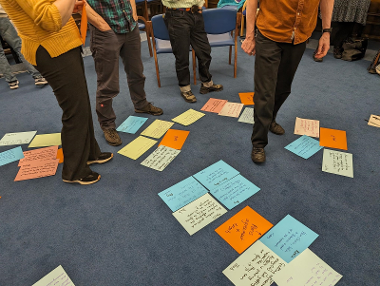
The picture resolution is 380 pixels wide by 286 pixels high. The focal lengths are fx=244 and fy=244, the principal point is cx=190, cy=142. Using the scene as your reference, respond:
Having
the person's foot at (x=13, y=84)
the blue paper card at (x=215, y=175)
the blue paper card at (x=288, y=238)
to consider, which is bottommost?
the blue paper card at (x=288, y=238)

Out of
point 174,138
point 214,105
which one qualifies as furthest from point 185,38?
point 174,138

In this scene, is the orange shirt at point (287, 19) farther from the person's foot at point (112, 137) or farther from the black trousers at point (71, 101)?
the person's foot at point (112, 137)

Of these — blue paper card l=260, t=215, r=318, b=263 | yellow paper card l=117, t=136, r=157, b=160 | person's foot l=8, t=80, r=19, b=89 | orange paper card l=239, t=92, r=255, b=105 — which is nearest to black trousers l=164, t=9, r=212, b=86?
orange paper card l=239, t=92, r=255, b=105

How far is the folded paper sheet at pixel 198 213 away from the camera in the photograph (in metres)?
1.26

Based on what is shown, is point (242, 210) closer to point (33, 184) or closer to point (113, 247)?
point (113, 247)

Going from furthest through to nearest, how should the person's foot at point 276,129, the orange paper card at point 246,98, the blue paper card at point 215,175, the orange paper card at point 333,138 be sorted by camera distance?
the orange paper card at point 246,98
the person's foot at point 276,129
the orange paper card at point 333,138
the blue paper card at point 215,175

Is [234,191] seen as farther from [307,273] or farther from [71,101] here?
[71,101]

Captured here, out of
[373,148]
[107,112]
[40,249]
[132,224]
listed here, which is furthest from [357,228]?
[107,112]

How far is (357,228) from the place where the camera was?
1.21 metres

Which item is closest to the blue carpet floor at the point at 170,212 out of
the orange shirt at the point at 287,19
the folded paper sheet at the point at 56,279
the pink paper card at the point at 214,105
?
the folded paper sheet at the point at 56,279

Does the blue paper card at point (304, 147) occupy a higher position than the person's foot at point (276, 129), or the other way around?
the person's foot at point (276, 129)

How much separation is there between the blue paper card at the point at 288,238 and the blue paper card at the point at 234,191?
231 mm

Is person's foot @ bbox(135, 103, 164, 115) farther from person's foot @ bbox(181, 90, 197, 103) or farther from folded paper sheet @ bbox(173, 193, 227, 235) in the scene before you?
folded paper sheet @ bbox(173, 193, 227, 235)

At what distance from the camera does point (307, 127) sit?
1907 millimetres
